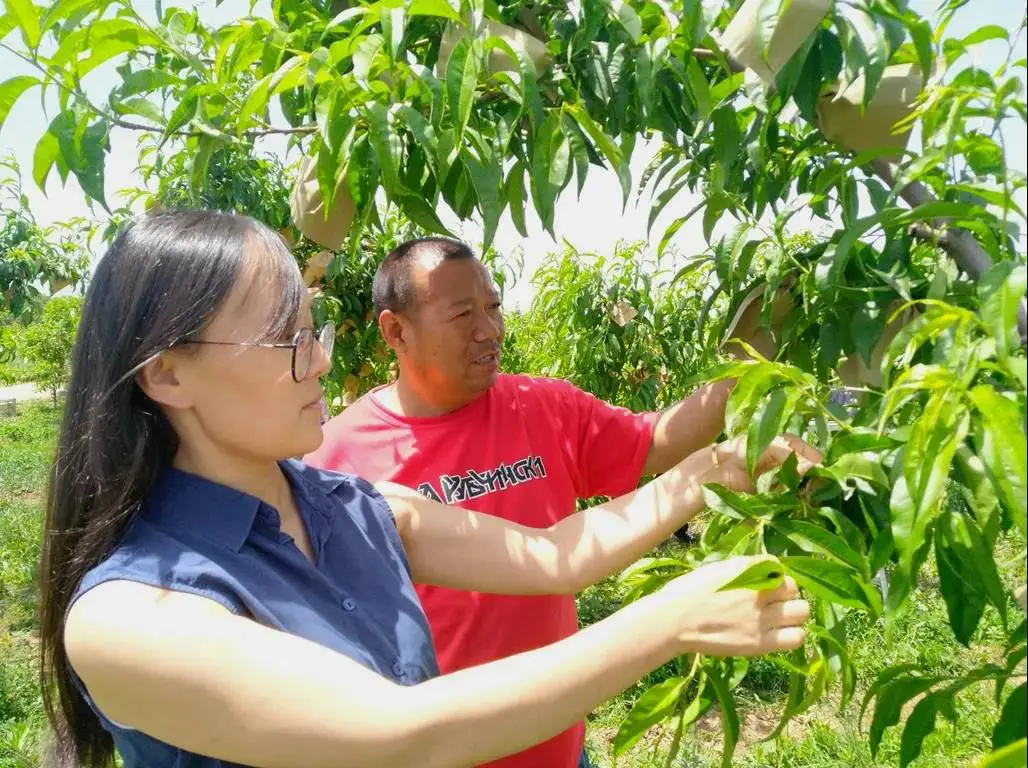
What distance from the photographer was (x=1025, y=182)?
0.67 meters

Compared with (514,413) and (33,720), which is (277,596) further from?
(33,720)

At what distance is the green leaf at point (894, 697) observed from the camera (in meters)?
0.94

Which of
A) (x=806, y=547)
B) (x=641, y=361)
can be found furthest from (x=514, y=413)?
Result: (x=641, y=361)

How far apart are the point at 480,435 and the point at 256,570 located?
0.89 metres

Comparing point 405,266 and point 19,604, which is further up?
point 405,266

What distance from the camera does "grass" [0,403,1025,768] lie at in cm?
276

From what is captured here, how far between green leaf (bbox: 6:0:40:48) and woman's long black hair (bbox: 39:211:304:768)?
205 millimetres

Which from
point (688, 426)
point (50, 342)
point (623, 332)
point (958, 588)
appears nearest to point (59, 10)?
point (958, 588)

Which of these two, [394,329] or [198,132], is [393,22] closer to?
[198,132]

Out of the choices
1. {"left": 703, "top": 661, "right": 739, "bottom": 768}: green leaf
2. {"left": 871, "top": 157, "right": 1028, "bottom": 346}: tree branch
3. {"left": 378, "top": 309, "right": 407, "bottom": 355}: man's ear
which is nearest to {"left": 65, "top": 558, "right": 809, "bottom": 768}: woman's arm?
{"left": 703, "top": 661, "right": 739, "bottom": 768}: green leaf

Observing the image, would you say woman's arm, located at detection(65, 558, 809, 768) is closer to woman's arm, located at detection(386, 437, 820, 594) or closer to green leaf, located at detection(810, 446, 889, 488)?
green leaf, located at detection(810, 446, 889, 488)

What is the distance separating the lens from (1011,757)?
22.4 inches

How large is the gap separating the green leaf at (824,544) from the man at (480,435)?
83 centimetres

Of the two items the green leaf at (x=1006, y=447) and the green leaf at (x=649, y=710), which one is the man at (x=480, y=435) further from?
the green leaf at (x=1006, y=447)
